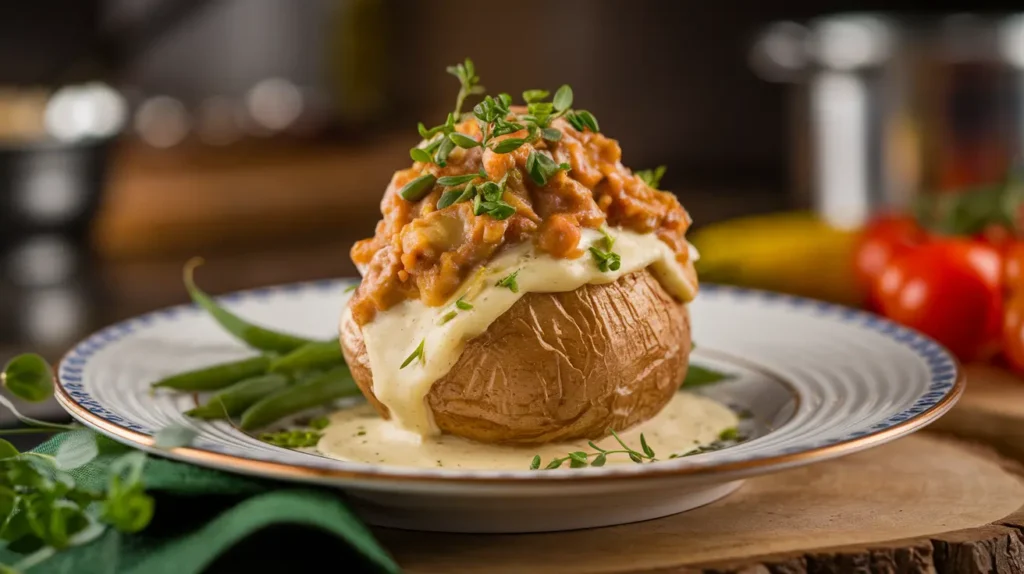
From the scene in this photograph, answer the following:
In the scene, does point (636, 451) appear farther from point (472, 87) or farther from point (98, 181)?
point (98, 181)

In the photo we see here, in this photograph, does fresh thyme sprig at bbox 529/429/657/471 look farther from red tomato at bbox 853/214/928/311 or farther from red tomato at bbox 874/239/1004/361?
red tomato at bbox 853/214/928/311

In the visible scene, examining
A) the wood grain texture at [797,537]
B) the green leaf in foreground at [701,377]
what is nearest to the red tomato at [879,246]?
the green leaf in foreground at [701,377]

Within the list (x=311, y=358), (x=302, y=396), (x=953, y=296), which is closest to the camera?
(x=302, y=396)

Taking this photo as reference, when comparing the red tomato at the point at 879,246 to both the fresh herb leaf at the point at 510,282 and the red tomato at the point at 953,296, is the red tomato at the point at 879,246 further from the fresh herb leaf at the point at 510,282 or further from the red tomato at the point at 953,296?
the fresh herb leaf at the point at 510,282

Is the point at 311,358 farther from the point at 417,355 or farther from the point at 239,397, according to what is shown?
the point at 417,355

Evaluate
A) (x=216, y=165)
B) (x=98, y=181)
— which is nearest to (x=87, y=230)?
(x=98, y=181)

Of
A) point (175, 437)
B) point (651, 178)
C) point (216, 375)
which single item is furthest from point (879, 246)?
point (175, 437)

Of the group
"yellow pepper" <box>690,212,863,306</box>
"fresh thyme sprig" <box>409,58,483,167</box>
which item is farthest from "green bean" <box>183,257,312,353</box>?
"yellow pepper" <box>690,212,863,306</box>
